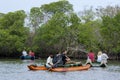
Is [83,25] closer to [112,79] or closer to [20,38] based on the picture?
[20,38]

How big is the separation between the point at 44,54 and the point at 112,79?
53.6 metres

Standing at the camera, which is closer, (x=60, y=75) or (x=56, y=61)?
(x=60, y=75)

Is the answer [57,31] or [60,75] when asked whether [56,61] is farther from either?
[57,31]

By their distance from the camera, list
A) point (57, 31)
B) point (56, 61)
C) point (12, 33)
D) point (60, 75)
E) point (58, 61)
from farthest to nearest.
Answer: point (12, 33) → point (57, 31) → point (56, 61) → point (58, 61) → point (60, 75)

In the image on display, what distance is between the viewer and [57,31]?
83.2 meters

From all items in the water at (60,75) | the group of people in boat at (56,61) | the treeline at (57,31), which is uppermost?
the treeline at (57,31)

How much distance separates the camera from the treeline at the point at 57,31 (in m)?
80.6

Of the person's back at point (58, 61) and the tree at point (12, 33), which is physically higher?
the tree at point (12, 33)

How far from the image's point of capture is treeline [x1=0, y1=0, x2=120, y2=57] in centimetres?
8056

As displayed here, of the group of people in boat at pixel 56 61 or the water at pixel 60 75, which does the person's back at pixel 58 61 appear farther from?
the water at pixel 60 75

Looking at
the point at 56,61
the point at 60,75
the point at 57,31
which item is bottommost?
the point at 60,75

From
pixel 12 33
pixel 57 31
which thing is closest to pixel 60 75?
pixel 57 31

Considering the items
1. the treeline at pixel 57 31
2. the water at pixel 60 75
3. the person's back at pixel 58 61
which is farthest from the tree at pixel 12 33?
the person's back at pixel 58 61

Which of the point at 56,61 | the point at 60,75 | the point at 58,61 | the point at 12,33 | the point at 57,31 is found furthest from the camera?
the point at 12,33
